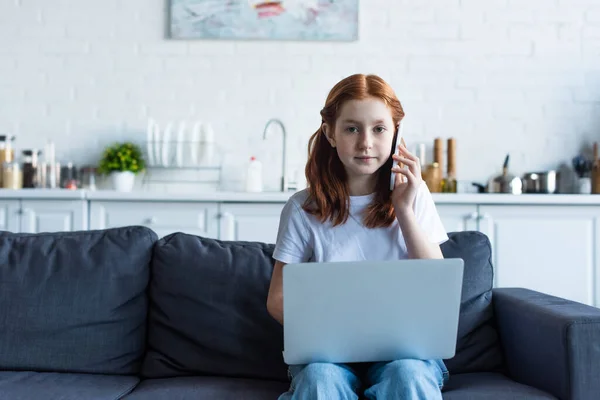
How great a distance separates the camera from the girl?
1.61m

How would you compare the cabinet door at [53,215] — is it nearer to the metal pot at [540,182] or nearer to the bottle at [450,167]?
the bottle at [450,167]

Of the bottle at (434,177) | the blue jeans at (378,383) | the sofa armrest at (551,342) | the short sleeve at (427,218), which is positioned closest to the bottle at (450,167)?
the bottle at (434,177)

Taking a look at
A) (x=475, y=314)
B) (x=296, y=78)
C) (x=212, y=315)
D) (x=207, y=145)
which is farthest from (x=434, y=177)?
(x=212, y=315)

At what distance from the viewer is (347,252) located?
5.42 feet

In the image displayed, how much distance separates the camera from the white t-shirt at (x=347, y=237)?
1659 millimetres

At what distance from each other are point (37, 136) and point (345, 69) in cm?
190

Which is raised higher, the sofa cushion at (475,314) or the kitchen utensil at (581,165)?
the kitchen utensil at (581,165)

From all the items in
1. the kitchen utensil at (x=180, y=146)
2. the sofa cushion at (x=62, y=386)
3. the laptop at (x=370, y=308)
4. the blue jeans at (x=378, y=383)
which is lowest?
the sofa cushion at (x=62, y=386)

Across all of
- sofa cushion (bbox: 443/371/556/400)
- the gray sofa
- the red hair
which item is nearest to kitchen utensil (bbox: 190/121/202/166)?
the gray sofa

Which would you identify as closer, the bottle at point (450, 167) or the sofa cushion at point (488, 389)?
the sofa cushion at point (488, 389)

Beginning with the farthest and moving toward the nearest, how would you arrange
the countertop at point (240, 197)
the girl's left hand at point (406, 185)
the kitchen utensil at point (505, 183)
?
the kitchen utensil at point (505, 183) < the countertop at point (240, 197) < the girl's left hand at point (406, 185)

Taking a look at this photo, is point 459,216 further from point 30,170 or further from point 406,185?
point 30,170

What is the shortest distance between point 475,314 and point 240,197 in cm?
176

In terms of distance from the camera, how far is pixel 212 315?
5.84ft
